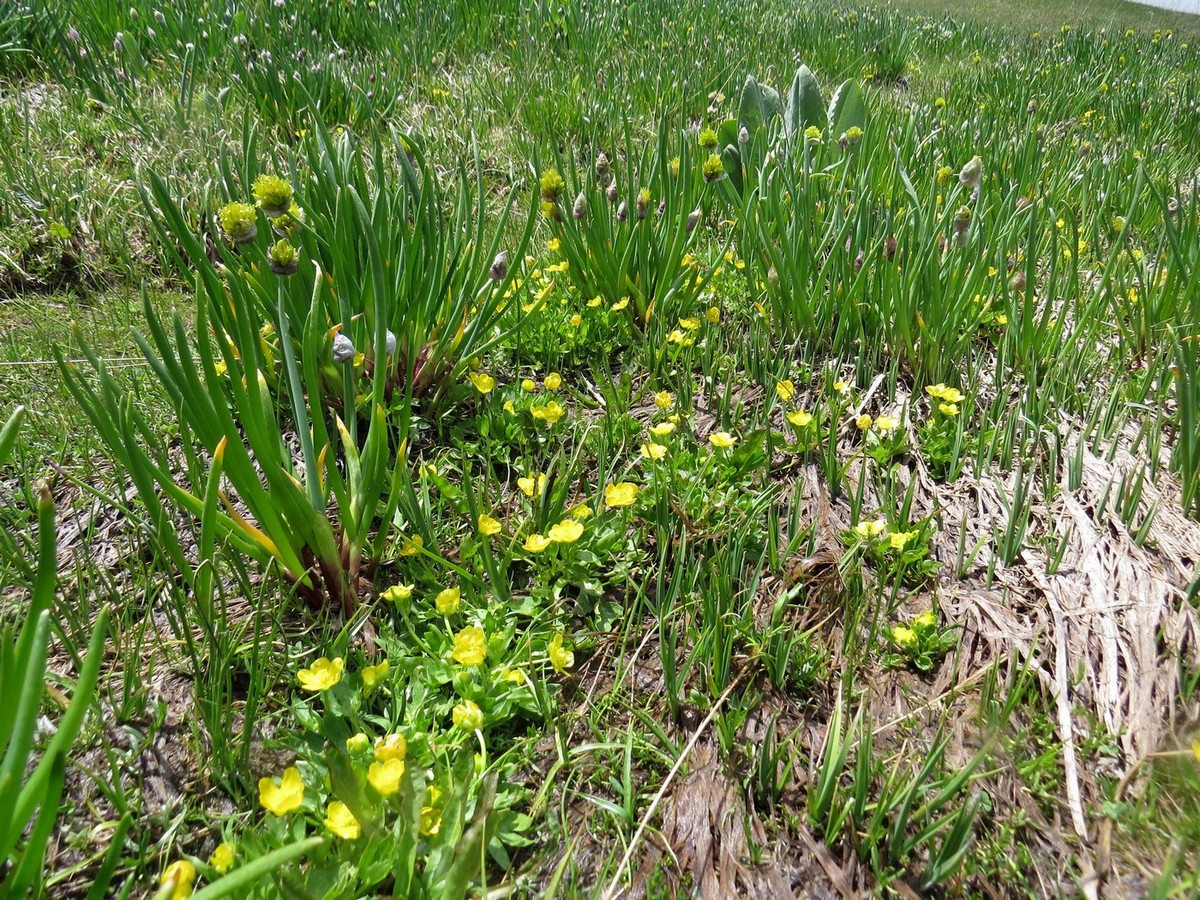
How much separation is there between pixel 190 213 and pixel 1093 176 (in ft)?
12.1

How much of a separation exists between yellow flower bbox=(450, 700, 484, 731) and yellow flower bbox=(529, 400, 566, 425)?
32.7 inches

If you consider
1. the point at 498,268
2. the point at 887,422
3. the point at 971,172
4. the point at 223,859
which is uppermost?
the point at 971,172

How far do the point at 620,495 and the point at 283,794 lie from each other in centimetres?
83

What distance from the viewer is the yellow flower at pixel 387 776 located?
1.00 m

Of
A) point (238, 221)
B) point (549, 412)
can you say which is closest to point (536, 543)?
point (549, 412)

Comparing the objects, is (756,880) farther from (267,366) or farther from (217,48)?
(217,48)

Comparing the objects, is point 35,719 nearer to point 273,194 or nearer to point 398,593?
point 398,593

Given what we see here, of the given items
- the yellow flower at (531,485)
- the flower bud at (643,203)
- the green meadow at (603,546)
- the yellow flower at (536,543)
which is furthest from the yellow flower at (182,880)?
the flower bud at (643,203)

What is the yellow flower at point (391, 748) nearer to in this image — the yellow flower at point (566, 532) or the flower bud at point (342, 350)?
the yellow flower at point (566, 532)

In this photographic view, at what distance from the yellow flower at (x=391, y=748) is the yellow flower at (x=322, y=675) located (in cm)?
15

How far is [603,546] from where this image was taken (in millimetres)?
1481

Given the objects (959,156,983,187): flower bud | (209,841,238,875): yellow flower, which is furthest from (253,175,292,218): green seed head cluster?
(959,156,983,187): flower bud

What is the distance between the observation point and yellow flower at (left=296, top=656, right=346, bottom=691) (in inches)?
45.8

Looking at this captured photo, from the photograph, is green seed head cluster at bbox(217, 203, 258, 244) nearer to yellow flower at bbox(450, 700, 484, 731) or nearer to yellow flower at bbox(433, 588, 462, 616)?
yellow flower at bbox(433, 588, 462, 616)
